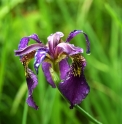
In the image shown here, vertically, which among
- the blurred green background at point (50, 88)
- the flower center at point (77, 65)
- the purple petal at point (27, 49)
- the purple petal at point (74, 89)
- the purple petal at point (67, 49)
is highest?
the purple petal at point (27, 49)

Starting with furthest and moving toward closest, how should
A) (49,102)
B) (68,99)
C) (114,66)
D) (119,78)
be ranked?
(114,66) < (119,78) < (49,102) < (68,99)

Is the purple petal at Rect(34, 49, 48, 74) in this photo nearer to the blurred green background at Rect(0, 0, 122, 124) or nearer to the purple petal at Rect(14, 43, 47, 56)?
the purple petal at Rect(14, 43, 47, 56)

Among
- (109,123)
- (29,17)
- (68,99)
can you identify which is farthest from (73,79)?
(29,17)

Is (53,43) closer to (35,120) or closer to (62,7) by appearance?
(35,120)

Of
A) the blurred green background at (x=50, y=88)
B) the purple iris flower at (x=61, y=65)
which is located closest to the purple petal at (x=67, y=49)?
the purple iris flower at (x=61, y=65)

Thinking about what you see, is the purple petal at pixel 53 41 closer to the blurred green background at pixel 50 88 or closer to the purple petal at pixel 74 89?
the purple petal at pixel 74 89

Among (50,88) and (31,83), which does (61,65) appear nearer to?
(31,83)

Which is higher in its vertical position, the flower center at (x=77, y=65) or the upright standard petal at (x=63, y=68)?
the flower center at (x=77, y=65)
